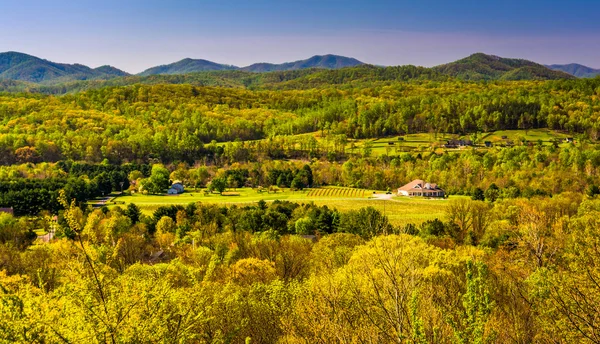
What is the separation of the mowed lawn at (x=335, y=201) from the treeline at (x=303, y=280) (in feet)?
34.2

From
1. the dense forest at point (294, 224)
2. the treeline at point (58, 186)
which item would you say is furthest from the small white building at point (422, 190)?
the treeline at point (58, 186)

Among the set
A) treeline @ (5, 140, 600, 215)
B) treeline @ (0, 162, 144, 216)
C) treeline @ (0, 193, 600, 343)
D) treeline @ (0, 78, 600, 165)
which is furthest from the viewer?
treeline @ (0, 78, 600, 165)

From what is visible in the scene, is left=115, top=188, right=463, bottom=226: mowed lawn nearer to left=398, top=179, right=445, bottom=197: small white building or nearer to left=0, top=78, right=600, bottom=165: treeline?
left=398, top=179, right=445, bottom=197: small white building

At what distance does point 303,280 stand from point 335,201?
144 ft

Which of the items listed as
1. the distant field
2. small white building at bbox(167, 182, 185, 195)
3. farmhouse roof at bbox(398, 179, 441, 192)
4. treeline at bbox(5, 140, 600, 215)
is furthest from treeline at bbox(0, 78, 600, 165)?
farmhouse roof at bbox(398, 179, 441, 192)

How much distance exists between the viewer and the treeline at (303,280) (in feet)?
29.1

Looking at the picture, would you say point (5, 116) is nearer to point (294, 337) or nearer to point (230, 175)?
point (230, 175)

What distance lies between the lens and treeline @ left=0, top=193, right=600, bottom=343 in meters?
8.87

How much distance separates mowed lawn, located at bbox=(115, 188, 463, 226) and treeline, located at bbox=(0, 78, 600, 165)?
29.1 m

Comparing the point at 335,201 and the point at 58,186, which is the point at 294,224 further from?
the point at 58,186

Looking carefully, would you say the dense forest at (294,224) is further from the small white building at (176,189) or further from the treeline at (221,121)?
the small white building at (176,189)

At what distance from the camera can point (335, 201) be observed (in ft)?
215

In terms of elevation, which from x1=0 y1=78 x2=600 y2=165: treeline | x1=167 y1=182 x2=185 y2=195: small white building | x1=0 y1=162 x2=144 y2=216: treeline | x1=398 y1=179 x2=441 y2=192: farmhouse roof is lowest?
x1=167 y1=182 x2=185 y2=195: small white building

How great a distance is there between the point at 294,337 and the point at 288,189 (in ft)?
220
